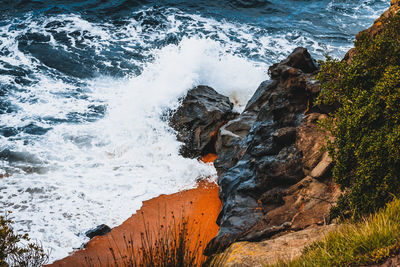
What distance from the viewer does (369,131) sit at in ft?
17.2

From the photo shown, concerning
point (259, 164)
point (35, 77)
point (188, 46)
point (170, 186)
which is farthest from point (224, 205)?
point (35, 77)

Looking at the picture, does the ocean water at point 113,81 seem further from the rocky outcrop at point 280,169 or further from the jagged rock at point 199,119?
the rocky outcrop at point 280,169

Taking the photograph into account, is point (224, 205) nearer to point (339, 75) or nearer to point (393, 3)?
point (339, 75)

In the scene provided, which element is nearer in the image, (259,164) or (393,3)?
(259,164)

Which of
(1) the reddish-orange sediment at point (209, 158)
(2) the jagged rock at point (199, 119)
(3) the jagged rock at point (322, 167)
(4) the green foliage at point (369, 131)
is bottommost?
(1) the reddish-orange sediment at point (209, 158)

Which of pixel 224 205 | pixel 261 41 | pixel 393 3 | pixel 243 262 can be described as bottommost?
pixel 224 205

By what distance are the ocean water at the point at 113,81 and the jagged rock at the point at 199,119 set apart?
1.57 ft

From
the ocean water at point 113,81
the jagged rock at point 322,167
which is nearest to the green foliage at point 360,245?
the jagged rock at point 322,167

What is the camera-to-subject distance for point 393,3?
11133mm

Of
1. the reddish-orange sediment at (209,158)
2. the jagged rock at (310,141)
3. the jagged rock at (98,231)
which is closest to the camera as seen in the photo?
the jagged rock at (310,141)

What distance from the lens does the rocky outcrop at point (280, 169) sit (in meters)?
6.34

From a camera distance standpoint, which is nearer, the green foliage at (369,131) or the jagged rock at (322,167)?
the green foliage at (369,131)

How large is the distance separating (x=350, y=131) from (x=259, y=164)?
9.50 ft

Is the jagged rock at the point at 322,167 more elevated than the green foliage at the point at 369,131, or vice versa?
the green foliage at the point at 369,131
